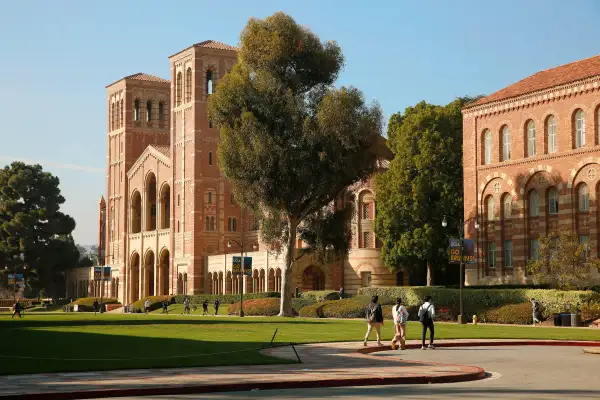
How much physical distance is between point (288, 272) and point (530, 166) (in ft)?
55.4

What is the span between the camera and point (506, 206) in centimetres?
6281

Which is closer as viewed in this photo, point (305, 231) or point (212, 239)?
point (305, 231)

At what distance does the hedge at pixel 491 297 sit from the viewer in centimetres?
5178

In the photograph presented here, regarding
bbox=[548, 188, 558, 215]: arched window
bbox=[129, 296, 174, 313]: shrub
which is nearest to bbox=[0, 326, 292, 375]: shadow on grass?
bbox=[548, 188, 558, 215]: arched window

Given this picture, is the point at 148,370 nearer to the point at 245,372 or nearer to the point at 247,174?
the point at 245,372

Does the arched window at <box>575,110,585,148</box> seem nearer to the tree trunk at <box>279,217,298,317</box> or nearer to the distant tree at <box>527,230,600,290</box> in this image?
the distant tree at <box>527,230,600,290</box>

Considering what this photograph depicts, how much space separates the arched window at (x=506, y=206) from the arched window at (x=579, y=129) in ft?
21.6

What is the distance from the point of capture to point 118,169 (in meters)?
124

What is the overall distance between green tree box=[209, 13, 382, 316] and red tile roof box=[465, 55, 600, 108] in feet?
28.0

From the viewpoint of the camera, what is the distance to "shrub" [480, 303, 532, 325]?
53438mm

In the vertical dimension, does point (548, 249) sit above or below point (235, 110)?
below

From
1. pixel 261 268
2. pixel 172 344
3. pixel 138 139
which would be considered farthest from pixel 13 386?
pixel 138 139

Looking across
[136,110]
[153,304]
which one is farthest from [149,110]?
[153,304]

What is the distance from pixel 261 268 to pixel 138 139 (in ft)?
124
